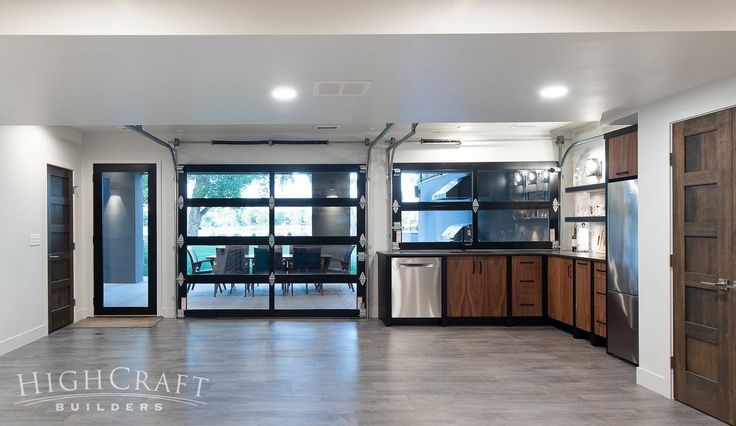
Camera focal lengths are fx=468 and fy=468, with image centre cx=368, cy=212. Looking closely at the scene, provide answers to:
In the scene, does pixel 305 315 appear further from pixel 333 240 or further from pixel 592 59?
pixel 592 59

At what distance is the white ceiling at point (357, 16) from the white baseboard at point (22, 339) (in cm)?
397

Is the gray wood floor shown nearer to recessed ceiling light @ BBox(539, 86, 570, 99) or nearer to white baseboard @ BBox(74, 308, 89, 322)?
white baseboard @ BBox(74, 308, 89, 322)

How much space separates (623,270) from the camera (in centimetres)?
440

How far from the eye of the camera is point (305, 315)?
260 inches

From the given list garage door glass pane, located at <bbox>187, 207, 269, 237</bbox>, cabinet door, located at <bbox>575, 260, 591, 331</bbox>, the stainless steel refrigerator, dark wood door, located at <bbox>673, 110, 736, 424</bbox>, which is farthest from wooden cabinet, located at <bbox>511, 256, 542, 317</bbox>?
garage door glass pane, located at <bbox>187, 207, 269, 237</bbox>

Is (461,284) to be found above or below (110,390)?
above

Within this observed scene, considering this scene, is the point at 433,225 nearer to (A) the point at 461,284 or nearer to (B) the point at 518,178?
(A) the point at 461,284

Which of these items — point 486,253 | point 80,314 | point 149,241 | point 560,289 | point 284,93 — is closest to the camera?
point 284,93

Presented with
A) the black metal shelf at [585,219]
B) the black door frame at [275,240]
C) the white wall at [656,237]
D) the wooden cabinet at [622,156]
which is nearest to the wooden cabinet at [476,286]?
the black metal shelf at [585,219]

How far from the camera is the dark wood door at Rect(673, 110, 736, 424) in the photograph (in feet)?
10.2

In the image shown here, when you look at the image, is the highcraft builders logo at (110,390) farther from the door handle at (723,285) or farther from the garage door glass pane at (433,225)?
the door handle at (723,285)

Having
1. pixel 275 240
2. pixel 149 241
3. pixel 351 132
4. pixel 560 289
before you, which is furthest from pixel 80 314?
pixel 560 289

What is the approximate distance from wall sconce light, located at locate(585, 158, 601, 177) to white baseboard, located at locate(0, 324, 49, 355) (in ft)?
22.9

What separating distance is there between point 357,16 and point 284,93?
1.26 meters
